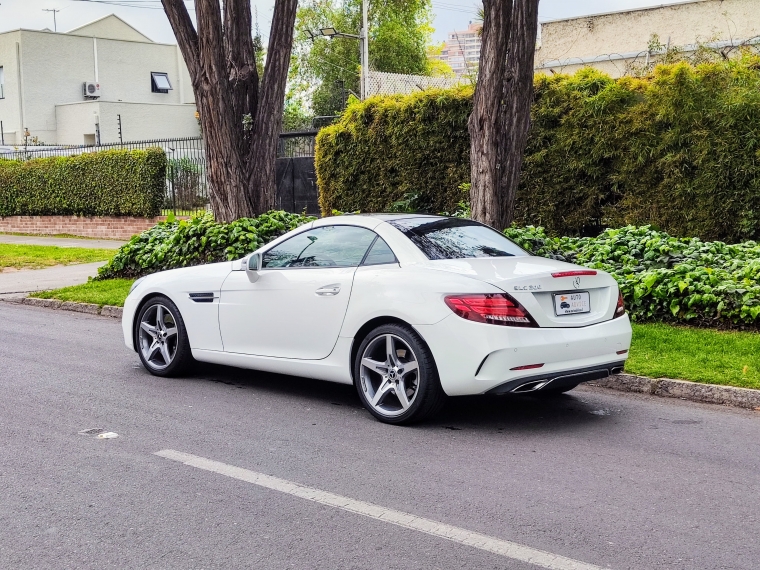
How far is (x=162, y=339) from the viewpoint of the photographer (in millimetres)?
7910

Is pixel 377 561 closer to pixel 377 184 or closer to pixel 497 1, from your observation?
pixel 497 1

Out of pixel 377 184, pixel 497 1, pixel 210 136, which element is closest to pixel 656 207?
pixel 497 1

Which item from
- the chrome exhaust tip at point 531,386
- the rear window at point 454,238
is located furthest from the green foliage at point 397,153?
the chrome exhaust tip at point 531,386

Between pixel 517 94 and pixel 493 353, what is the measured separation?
A: 5.65 meters

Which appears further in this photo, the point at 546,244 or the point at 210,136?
the point at 210,136

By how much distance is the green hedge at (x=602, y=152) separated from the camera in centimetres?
1198

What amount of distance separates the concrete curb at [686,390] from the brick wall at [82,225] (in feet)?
54.4

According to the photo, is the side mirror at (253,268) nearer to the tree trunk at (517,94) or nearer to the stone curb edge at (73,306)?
the tree trunk at (517,94)

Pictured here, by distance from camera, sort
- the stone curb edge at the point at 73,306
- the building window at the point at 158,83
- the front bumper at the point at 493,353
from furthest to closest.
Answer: the building window at the point at 158,83 < the stone curb edge at the point at 73,306 < the front bumper at the point at 493,353

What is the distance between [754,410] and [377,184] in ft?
33.4

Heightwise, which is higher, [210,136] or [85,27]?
[85,27]

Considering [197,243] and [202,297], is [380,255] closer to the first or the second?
[202,297]

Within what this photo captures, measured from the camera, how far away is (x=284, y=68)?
44.1 feet

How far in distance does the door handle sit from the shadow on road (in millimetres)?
872
